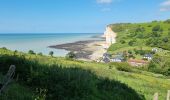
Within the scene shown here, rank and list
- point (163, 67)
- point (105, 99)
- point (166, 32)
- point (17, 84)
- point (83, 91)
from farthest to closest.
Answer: point (166, 32) → point (163, 67) → point (105, 99) → point (83, 91) → point (17, 84)

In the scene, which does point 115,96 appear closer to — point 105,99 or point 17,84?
point 105,99

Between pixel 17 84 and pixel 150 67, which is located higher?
pixel 17 84

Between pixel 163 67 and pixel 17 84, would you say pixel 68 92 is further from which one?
pixel 163 67

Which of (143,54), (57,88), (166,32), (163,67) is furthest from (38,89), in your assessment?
(166,32)

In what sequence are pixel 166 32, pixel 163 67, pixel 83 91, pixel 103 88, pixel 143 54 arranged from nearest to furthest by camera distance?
pixel 83 91 < pixel 103 88 < pixel 163 67 < pixel 143 54 < pixel 166 32

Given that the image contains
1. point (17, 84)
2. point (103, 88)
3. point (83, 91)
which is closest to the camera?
point (17, 84)

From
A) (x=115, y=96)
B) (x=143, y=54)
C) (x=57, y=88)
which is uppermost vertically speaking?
(x=57, y=88)

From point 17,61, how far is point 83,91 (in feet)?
11.4

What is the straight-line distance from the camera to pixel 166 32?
7648 inches

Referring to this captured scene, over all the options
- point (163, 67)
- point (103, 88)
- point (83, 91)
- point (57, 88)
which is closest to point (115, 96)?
point (103, 88)

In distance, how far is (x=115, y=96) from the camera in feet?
52.7

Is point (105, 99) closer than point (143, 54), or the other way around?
point (105, 99)

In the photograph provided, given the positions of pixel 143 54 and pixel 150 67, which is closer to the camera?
pixel 150 67

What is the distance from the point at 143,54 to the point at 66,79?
14066 centimetres
